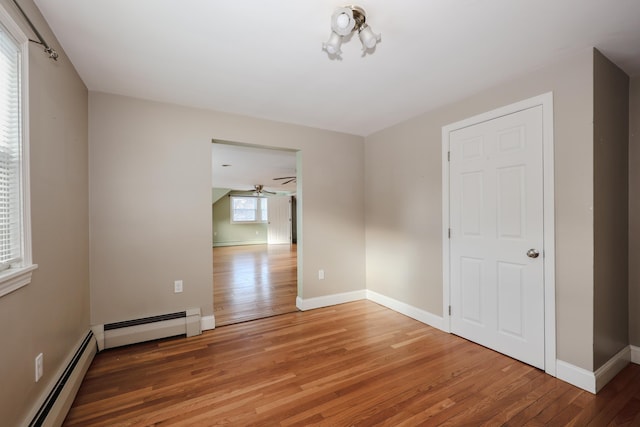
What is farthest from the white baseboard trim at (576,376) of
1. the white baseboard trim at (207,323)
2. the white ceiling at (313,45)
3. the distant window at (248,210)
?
the distant window at (248,210)

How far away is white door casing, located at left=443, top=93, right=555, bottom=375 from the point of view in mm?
2150

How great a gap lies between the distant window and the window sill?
10.3 metres

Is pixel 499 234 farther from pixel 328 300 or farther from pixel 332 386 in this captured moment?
pixel 328 300

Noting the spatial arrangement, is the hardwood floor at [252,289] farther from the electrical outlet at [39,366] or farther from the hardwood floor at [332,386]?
the electrical outlet at [39,366]

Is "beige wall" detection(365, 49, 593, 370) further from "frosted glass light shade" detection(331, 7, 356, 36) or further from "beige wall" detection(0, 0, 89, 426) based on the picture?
"beige wall" detection(0, 0, 89, 426)

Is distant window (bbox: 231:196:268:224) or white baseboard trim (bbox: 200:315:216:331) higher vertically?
distant window (bbox: 231:196:268:224)

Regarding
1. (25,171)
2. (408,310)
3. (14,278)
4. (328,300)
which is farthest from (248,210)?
(14,278)

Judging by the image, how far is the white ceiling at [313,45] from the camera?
157 centimetres

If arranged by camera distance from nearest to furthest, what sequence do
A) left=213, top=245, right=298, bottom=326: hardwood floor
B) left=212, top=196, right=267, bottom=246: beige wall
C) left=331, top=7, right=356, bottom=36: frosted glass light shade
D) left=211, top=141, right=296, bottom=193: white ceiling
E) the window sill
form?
the window sill, left=331, top=7, right=356, bottom=36: frosted glass light shade, left=213, top=245, right=298, bottom=326: hardwood floor, left=211, top=141, right=296, bottom=193: white ceiling, left=212, top=196, right=267, bottom=246: beige wall

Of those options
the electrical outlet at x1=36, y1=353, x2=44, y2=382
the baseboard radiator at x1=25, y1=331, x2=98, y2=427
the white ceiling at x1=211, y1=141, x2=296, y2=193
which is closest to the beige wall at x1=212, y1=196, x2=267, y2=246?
the white ceiling at x1=211, y1=141, x2=296, y2=193

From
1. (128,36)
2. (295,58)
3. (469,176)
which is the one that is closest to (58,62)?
(128,36)

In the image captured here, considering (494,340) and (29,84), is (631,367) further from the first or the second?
(29,84)

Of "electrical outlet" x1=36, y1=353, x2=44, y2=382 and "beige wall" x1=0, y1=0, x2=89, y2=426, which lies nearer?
"beige wall" x1=0, y1=0, x2=89, y2=426

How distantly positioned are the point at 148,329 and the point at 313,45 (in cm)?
287
